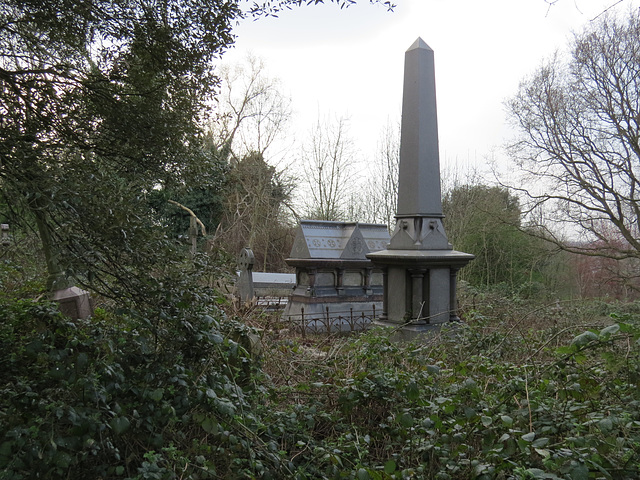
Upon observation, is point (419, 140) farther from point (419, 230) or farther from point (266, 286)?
point (266, 286)

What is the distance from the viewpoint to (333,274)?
1046 centimetres

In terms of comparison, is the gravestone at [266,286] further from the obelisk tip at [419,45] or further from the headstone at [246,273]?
the obelisk tip at [419,45]

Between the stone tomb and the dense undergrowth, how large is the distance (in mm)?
6470

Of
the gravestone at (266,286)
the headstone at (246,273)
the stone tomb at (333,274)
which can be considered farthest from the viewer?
the gravestone at (266,286)

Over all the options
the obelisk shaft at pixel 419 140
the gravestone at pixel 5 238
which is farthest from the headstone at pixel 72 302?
the obelisk shaft at pixel 419 140

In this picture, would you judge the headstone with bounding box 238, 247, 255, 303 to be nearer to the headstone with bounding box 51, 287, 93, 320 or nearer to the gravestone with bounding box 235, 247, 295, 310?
the gravestone with bounding box 235, 247, 295, 310

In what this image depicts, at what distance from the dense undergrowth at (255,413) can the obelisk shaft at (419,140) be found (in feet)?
13.3

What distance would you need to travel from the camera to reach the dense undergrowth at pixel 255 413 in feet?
7.08

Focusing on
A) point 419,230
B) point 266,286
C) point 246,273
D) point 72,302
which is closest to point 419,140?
point 419,230

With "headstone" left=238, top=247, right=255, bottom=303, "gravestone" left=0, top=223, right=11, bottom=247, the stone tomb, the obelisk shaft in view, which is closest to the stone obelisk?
the obelisk shaft

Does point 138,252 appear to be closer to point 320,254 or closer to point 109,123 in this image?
point 109,123

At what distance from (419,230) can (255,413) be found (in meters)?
4.68

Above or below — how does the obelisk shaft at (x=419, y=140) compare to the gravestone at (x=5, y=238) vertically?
above

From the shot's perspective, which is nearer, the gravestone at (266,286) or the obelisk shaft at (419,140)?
the obelisk shaft at (419,140)
